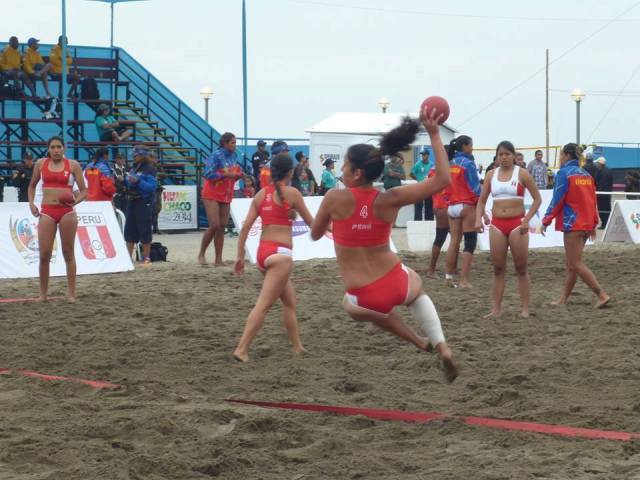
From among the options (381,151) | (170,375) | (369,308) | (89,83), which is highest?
(89,83)

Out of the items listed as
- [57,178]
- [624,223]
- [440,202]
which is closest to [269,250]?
[57,178]

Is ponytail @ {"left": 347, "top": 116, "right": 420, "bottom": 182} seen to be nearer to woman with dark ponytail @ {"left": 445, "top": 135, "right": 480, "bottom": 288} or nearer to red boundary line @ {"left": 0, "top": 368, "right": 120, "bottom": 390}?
red boundary line @ {"left": 0, "top": 368, "right": 120, "bottom": 390}

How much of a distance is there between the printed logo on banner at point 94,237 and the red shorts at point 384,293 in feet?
32.9

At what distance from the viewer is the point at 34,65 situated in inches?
1027

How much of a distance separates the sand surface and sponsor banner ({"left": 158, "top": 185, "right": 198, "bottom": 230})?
13.0 m

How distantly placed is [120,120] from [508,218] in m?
19.2

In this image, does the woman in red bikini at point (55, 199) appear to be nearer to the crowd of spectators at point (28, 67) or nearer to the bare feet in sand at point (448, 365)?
the bare feet in sand at point (448, 365)

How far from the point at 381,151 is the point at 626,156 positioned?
39904mm

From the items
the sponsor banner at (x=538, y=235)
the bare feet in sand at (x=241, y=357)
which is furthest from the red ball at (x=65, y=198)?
the sponsor banner at (x=538, y=235)

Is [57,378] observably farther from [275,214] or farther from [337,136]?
[337,136]

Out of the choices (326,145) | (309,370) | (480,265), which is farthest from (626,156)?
(309,370)

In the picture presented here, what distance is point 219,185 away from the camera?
16672mm

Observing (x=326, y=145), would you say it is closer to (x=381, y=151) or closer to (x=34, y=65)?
(x=34, y=65)

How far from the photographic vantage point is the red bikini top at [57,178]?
1223 cm
